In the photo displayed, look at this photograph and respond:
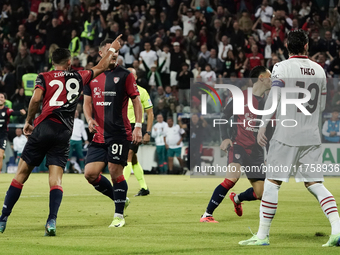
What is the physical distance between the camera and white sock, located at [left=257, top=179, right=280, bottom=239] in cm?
596

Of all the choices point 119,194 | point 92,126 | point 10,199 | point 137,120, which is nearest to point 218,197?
point 119,194

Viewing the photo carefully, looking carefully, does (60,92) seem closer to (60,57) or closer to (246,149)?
(60,57)

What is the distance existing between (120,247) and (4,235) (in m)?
1.62

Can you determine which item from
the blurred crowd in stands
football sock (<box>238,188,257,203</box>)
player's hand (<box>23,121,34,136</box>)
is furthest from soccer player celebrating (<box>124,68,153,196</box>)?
the blurred crowd in stands

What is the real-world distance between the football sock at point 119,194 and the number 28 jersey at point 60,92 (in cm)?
120

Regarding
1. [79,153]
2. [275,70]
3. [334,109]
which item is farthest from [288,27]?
[275,70]

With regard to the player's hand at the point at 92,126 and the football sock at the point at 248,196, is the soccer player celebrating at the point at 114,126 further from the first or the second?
the football sock at the point at 248,196

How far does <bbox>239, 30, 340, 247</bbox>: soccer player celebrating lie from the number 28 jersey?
2.29 metres

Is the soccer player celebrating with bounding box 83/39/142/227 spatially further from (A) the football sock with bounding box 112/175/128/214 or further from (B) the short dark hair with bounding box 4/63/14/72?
(B) the short dark hair with bounding box 4/63/14/72

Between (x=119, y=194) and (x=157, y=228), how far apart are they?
0.70 meters

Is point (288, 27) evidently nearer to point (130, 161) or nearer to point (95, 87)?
point (130, 161)

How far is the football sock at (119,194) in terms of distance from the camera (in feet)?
25.6

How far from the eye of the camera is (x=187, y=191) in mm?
14133

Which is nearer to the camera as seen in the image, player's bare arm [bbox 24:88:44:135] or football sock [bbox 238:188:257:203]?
player's bare arm [bbox 24:88:44:135]
